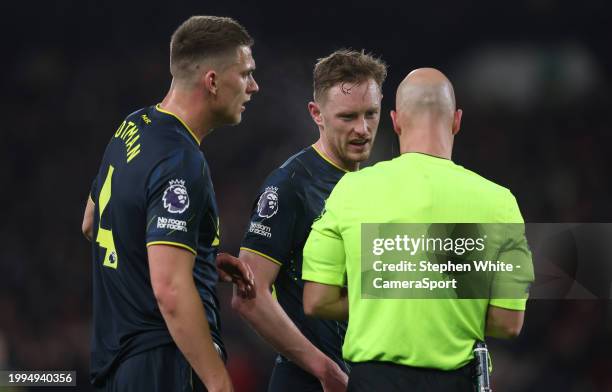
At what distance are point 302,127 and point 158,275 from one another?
6349 mm

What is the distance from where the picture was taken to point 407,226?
2740mm

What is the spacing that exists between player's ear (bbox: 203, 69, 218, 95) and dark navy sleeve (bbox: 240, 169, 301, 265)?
0.68 metres

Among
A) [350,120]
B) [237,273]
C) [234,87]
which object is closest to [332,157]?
[350,120]

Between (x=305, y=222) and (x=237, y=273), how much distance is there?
0.63 metres

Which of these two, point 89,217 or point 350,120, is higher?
point 350,120

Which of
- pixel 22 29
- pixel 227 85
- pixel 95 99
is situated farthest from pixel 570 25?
pixel 227 85

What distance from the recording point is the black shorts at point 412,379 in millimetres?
2721

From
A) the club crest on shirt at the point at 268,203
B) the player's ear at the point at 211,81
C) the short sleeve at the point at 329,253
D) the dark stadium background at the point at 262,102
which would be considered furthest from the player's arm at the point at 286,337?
the dark stadium background at the point at 262,102

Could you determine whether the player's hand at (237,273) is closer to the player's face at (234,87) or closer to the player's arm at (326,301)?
the player's arm at (326,301)

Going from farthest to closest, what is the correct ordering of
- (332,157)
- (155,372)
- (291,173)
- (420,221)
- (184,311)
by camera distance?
(332,157) < (291,173) < (155,372) < (184,311) < (420,221)

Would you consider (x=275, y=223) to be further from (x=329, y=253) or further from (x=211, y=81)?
(x=329, y=253)

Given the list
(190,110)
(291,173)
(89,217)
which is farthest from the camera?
(291,173)

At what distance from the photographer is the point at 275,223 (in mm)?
3740

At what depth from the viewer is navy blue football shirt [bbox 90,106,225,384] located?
2932 millimetres
